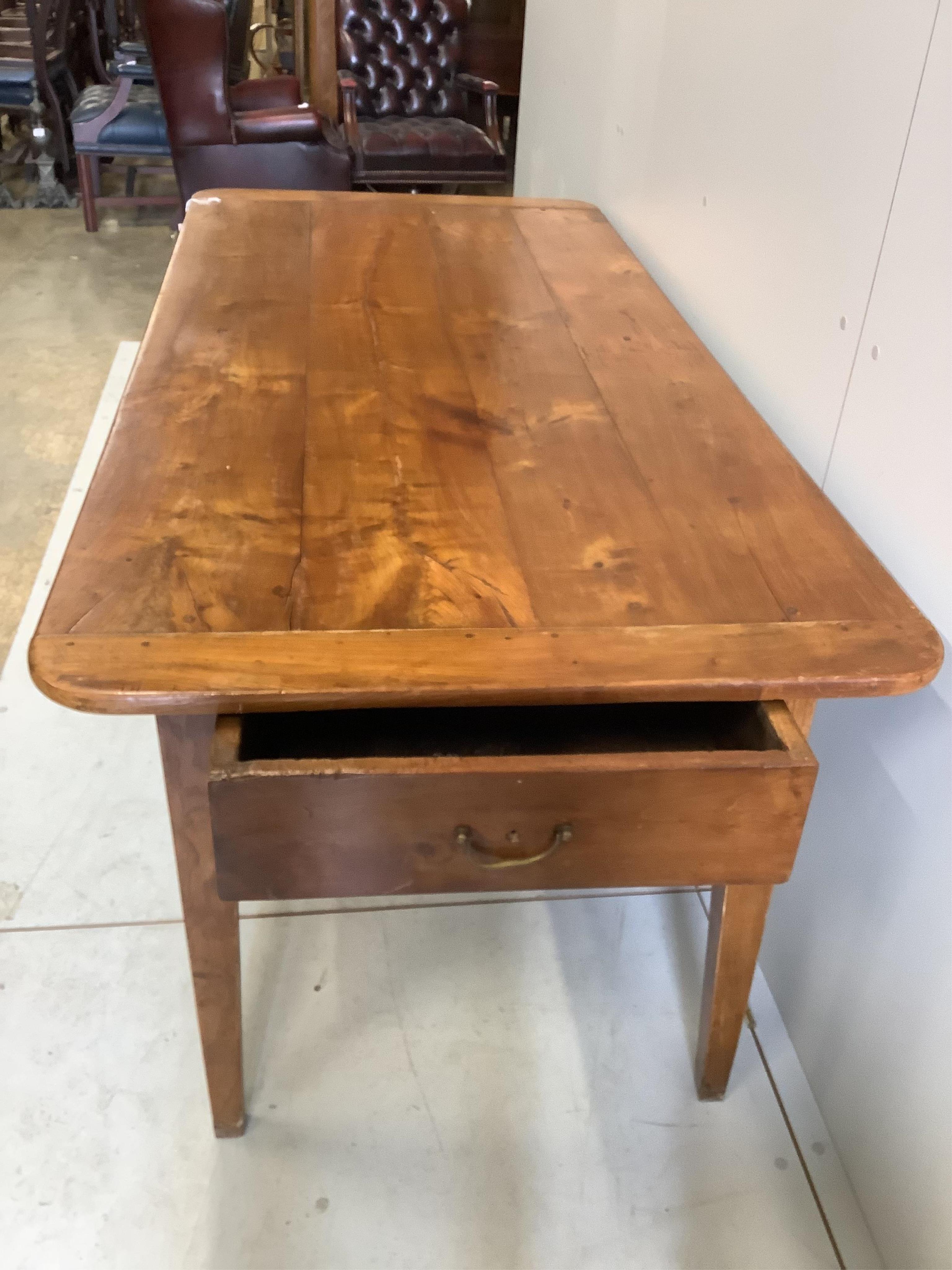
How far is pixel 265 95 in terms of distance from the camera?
3.34 m

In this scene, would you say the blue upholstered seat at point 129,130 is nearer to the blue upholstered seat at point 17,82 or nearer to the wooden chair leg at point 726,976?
the blue upholstered seat at point 17,82

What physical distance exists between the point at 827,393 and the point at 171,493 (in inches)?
23.3

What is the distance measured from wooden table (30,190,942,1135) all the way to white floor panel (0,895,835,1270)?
68 millimetres

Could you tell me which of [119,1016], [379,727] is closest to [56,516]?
[119,1016]

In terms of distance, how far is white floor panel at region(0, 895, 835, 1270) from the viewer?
902mm

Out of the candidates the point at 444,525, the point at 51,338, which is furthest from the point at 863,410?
the point at 51,338

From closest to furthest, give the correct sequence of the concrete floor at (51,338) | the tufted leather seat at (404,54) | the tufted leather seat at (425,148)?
the concrete floor at (51,338), the tufted leather seat at (425,148), the tufted leather seat at (404,54)

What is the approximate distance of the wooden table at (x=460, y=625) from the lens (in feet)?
2.19

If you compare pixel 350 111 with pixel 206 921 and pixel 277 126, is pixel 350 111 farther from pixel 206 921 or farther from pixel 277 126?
pixel 206 921

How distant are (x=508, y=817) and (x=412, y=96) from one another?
3600 mm

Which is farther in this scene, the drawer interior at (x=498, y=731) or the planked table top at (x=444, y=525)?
the drawer interior at (x=498, y=731)

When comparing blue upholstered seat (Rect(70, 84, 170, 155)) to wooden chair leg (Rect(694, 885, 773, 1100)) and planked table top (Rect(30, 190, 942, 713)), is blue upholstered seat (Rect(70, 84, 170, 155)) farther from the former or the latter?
wooden chair leg (Rect(694, 885, 773, 1100))

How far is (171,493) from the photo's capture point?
844 mm

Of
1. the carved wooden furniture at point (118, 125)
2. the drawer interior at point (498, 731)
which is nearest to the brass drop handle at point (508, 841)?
the drawer interior at point (498, 731)
